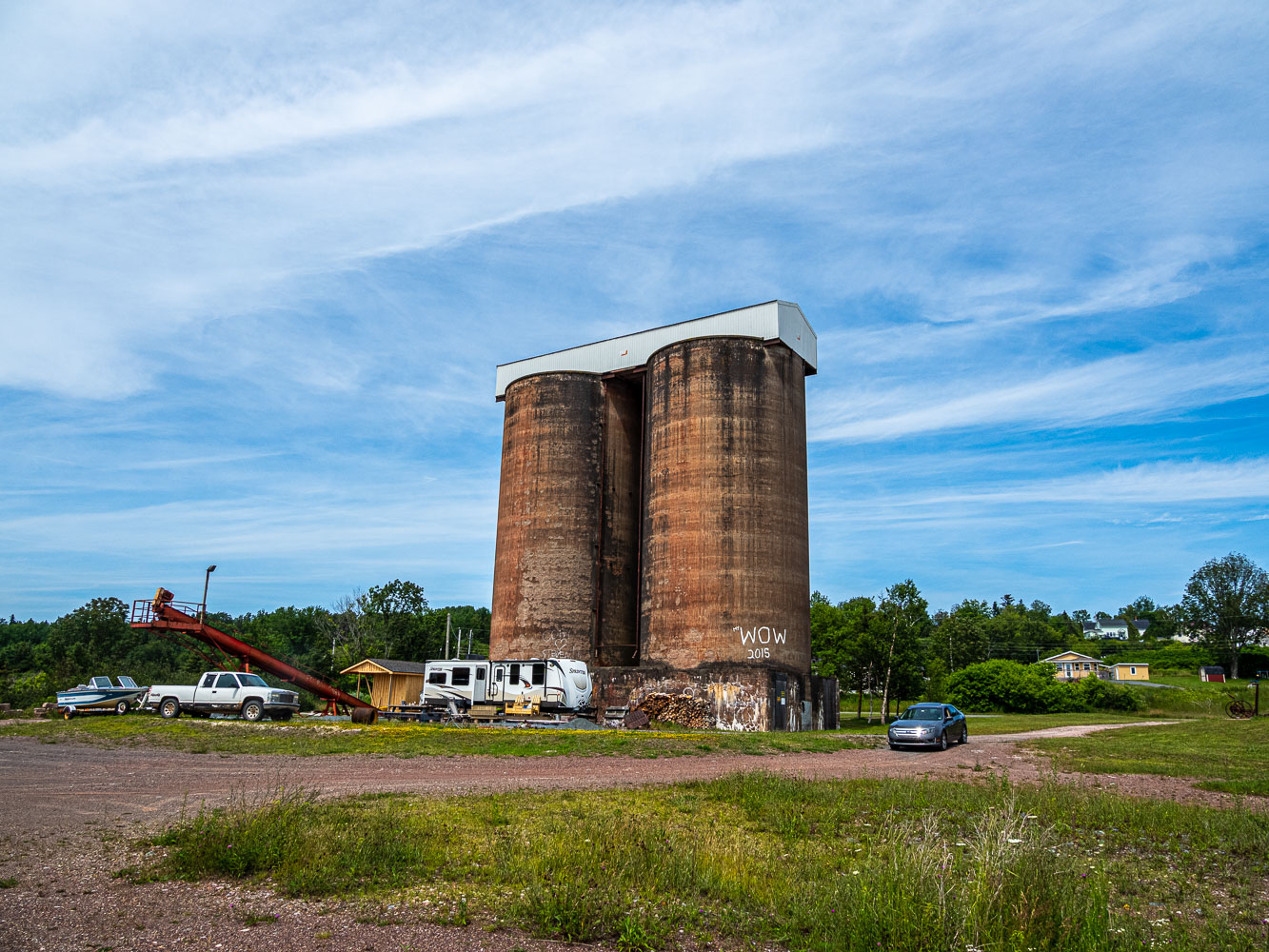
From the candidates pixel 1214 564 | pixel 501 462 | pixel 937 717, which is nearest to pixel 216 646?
pixel 501 462

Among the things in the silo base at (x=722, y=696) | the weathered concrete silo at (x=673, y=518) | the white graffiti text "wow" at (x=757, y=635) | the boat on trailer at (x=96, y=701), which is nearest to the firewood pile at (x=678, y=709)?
the silo base at (x=722, y=696)

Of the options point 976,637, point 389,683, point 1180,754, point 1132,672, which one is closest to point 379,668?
point 389,683

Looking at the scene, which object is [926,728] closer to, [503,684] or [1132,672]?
[503,684]

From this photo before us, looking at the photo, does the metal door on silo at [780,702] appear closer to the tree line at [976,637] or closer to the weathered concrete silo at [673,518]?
the weathered concrete silo at [673,518]

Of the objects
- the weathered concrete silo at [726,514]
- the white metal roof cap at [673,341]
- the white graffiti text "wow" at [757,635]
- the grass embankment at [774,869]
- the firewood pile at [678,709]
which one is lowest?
the firewood pile at [678,709]

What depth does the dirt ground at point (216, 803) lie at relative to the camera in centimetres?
624

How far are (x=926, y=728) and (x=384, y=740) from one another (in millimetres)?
15971

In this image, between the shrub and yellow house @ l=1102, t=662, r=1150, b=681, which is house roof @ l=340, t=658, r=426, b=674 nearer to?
the shrub

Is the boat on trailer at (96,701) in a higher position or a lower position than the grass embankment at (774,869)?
lower

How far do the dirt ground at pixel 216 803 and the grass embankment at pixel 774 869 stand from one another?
0.43 m

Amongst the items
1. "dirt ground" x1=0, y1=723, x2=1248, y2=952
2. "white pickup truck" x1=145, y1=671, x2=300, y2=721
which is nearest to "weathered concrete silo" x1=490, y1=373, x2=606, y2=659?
"white pickup truck" x1=145, y1=671, x2=300, y2=721

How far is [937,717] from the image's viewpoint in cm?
2598

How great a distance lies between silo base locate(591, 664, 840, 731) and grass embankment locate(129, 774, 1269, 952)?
25.8m

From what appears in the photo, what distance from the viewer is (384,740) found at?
76.2 ft
